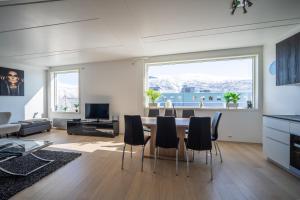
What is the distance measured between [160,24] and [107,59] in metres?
3.05

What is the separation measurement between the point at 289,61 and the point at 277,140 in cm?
143

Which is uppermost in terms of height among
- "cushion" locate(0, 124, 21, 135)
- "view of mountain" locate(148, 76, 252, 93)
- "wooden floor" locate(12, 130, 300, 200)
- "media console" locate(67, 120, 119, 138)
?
"view of mountain" locate(148, 76, 252, 93)

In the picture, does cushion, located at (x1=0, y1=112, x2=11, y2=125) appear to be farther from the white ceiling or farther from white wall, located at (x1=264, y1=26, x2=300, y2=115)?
white wall, located at (x1=264, y1=26, x2=300, y2=115)

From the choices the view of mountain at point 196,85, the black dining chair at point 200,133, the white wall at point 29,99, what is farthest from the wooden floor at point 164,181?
the white wall at point 29,99

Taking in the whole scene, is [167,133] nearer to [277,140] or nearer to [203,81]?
[277,140]

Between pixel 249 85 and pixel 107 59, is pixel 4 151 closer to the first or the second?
pixel 107 59

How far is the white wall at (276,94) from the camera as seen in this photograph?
3.08 m

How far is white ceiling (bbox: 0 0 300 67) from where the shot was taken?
2293 millimetres

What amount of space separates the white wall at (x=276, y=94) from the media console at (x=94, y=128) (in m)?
4.39

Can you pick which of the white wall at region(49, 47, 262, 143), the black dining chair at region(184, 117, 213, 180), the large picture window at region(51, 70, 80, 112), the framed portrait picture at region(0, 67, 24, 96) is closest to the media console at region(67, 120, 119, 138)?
the white wall at region(49, 47, 262, 143)

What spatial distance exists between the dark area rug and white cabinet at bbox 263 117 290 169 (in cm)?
379

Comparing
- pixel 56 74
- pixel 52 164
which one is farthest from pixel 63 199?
pixel 56 74

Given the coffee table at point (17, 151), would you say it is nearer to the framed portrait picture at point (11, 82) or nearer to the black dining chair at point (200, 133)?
the black dining chair at point (200, 133)

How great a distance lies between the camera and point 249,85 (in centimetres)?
458
